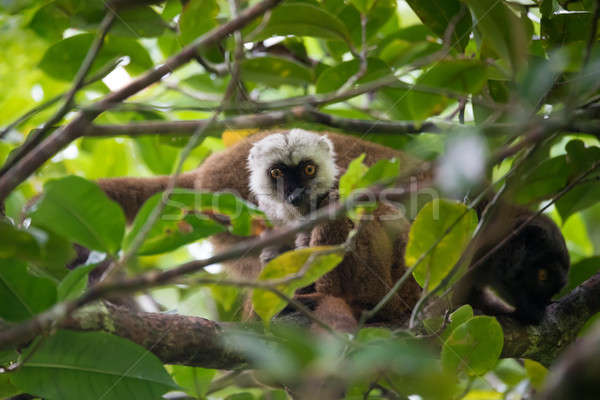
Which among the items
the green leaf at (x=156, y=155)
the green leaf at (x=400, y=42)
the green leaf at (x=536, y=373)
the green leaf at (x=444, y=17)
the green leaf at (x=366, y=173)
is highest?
the green leaf at (x=444, y=17)

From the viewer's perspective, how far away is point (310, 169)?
14.3 ft

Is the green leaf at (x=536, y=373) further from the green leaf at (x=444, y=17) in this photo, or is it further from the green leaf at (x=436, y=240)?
the green leaf at (x=444, y=17)

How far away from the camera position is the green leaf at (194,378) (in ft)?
9.50

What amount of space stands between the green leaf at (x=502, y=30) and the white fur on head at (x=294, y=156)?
198cm

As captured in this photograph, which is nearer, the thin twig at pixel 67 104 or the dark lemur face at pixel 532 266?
the thin twig at pixel 67 104

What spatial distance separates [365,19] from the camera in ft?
11.6

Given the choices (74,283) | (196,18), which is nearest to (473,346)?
(74,283)

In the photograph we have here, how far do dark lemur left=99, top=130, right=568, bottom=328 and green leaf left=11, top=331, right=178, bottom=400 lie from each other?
116 cm

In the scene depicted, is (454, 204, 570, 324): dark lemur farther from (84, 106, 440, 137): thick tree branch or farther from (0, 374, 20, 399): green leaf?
(0, 374, 20, 399): green leaf

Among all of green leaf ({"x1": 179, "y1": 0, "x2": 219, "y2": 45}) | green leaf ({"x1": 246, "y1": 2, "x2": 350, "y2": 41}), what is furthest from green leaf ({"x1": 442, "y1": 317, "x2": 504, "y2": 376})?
green leaf ({"x1": 179, "y1": 0, "x2": 219, "y2": 45})

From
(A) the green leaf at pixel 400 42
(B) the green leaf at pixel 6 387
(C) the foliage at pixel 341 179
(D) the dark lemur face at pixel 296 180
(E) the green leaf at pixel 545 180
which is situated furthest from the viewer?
(D) the dark lemur face at pixel 296 180

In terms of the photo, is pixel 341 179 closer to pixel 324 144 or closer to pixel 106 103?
pixel 106 103

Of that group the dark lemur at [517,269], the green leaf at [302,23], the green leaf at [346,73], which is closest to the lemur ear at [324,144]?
the green leaf at [346,73]

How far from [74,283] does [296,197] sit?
2270 millimetres
